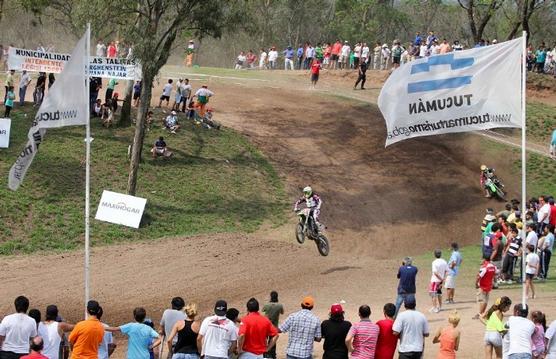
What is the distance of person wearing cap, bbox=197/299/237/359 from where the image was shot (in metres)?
14.2

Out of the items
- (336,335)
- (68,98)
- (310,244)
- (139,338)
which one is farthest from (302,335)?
(310,244)

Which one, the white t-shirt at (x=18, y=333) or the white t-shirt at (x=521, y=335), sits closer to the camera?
the white t-shirt at (x=18, y=333)

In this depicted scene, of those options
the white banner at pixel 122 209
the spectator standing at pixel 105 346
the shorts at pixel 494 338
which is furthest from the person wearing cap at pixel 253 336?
the white banner at pixel 122 209

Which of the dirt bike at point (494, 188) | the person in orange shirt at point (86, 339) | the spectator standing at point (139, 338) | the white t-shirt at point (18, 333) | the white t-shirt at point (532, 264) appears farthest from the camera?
the dirt bike at point (494, 188)

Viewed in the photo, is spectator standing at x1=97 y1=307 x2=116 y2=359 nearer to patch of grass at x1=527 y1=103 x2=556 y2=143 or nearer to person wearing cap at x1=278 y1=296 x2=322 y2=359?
person wearing cap at x1=278 y1=296 x2=322 y2=359

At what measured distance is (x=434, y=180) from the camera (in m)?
41.6

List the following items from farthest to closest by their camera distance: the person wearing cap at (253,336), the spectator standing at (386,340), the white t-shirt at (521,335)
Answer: the spectator standing at (386,340) → the white t-shirt at (521,335) → the person wearing cap at (253,336)

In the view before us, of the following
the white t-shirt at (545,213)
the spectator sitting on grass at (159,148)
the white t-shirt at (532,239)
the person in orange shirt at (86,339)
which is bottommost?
the person in orange shirt at (86,339)

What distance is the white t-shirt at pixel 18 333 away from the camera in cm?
1403

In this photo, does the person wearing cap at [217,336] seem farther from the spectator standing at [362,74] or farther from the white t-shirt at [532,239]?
the spectator standing at [362,74]

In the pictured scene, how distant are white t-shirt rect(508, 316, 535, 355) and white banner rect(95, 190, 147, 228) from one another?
1851 cm

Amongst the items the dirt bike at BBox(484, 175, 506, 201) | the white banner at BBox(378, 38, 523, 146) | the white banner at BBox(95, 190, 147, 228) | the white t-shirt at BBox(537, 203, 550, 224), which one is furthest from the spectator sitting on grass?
the white banner at BBox(378, 38, 523, 146)

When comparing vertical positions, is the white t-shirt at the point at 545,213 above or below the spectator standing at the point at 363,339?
above

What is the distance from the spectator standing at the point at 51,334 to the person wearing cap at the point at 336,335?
3.98 m
